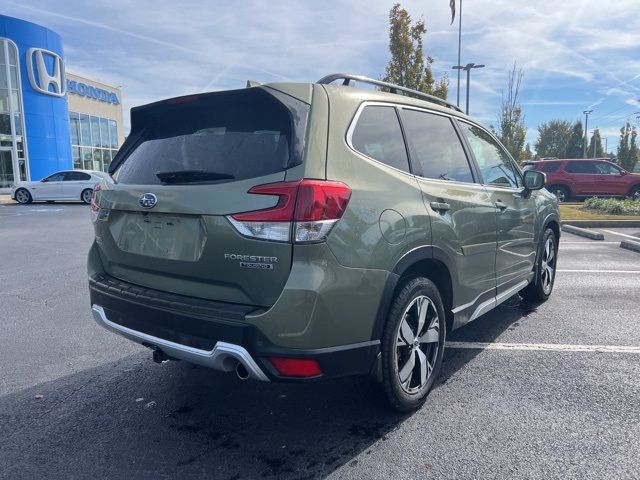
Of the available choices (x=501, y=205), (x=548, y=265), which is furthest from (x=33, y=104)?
(x=501, y=205)

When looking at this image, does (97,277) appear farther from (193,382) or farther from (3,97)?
(3,97)

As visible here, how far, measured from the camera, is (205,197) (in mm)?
2574

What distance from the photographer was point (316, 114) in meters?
2.62

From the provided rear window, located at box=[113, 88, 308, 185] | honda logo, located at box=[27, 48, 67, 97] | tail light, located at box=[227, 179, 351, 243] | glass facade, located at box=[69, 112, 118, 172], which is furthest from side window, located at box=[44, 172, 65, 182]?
tail light, located at box=[227, 179, 351, 243]

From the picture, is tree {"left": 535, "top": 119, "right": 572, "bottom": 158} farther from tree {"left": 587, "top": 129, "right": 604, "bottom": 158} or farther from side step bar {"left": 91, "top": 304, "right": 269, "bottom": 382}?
side step bar {"left": 91, "top": 304, "right": 269, "bottom": 382}

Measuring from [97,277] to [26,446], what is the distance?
102 centimetres

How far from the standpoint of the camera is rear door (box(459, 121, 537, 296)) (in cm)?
410

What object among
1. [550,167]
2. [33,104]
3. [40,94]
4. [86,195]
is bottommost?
[86,195]

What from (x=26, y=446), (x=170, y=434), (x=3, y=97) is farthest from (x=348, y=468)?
(x=3, y=97)

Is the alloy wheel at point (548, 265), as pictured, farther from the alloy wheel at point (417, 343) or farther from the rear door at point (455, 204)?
the alloy wheel at point (417, 343)

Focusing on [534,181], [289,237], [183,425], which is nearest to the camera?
[289,237]

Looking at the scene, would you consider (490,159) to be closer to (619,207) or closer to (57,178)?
(619,207)

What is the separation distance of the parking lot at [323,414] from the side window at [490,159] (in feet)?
4.56

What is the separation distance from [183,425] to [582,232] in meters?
10.9
